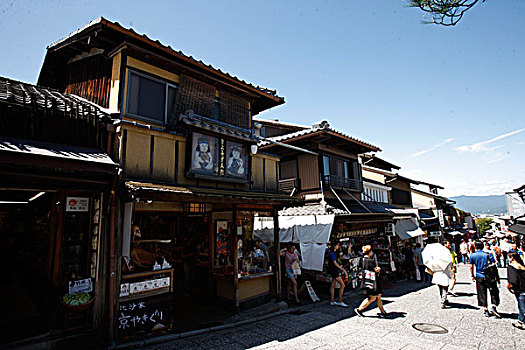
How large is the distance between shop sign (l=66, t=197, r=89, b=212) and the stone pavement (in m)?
3.81

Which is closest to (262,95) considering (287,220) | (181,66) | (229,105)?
(229,105)

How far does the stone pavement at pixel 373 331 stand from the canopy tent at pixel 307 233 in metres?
2.52

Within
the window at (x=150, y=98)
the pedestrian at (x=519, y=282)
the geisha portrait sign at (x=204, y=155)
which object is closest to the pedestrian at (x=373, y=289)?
the pedestrian at (x=519, y=282)

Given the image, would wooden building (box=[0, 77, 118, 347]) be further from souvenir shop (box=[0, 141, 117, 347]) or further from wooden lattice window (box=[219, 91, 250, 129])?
wooden lattice window (box=[219, 91, 250, 129])

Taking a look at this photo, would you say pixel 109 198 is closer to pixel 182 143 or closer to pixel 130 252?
pixel 130 252

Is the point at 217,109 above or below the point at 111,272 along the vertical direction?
above

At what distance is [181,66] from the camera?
9148mm

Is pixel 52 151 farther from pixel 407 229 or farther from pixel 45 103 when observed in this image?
pixel 407 229

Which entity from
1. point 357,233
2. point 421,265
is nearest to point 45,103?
point 357,233

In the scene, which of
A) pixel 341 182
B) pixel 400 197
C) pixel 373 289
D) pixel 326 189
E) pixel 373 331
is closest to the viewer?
pixel 373 331

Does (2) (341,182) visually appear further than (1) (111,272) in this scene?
Yes

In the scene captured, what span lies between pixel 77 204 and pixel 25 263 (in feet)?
21.4

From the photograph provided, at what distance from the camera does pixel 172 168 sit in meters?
8.41

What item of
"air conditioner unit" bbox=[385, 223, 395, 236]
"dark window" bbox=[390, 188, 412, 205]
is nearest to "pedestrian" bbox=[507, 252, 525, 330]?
"air conditioner unit" bbox=[385, 223, 395, 236]
